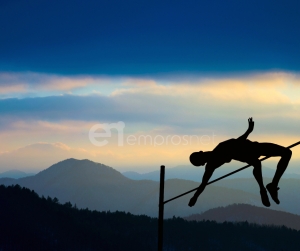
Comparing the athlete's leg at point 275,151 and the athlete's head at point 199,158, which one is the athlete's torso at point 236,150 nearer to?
the athlete's leg at point 275,151

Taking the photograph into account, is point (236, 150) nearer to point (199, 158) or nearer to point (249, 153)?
point (249, 153)

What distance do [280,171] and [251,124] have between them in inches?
57.9

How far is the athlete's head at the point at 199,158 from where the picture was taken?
449 inches

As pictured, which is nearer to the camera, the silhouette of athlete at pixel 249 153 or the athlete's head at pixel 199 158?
the silhouette of athlete at pixel 249 153

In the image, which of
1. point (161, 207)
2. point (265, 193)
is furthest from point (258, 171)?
point (161, 207)

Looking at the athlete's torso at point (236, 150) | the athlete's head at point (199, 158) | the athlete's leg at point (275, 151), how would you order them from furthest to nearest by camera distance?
the athlete's head at point (199, 158) < the athlete's torso at point (236, 150) < the athlete's leg at point (275, 151)

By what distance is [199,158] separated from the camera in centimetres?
1145

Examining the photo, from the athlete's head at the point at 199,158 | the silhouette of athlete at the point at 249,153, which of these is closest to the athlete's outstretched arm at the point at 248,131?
the silhouette of athlete at the point at 249,153

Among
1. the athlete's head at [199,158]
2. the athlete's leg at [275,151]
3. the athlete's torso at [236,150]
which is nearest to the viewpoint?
the athlete's leg at [275,151]

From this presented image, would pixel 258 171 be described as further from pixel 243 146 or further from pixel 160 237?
pixel 160 237

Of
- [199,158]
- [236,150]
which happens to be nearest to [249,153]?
[236,150]

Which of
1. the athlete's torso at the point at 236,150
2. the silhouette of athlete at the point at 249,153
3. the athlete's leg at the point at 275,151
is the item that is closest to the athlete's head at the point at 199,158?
the silhouette of athlete at the point at 249,153

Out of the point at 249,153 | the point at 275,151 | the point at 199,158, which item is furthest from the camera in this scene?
the point at 199,158

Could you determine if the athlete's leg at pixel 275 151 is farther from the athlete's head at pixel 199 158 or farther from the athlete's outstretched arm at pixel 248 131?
the athlete's head at pixel 199 158
